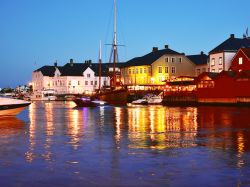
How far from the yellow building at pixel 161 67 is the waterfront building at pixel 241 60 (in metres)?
34.3

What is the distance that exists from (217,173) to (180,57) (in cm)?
10931

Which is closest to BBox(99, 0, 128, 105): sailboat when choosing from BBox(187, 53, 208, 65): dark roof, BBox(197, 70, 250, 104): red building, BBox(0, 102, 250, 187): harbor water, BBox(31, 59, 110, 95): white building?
BBox(197, 70, 250, 104): red building

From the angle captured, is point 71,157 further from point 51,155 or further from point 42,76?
point 42,76

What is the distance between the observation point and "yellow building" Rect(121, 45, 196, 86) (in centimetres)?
12025

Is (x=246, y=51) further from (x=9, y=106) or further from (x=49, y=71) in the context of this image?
(x=49, y=71)

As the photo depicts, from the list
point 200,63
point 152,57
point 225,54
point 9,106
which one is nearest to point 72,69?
point 152,57

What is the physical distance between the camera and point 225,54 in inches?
3656

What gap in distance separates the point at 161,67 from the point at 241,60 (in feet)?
124

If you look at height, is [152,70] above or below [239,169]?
above

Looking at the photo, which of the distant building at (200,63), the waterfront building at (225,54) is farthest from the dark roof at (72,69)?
the waterfront building at (225,54)

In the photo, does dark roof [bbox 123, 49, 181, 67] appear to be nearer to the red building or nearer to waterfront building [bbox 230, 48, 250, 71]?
the red building

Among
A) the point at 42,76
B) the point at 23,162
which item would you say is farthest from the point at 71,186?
the point at 42,76

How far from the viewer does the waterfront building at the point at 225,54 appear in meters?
93.1

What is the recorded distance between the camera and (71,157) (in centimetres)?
1767
